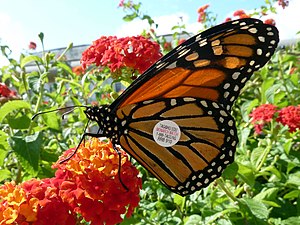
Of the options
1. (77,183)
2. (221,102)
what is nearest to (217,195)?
(221,102)

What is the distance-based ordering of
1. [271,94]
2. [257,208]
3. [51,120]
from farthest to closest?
1. [271,94]
2. [51,120]
3. [257,208]

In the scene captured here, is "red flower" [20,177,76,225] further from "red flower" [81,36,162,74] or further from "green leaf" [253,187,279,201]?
"green leaf" [253,187,279,201]

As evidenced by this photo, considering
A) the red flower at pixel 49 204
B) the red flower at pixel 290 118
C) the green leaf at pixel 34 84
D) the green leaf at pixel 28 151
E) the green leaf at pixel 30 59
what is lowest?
the red flower at pixel 49 204

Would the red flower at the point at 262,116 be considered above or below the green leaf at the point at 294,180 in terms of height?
above

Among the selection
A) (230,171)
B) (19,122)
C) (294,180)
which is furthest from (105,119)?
(294,180)

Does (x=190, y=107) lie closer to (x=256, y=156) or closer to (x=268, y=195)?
(x=268, y=195)

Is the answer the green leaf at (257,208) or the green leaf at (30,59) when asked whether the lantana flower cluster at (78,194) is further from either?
the green leaf at (30,59)

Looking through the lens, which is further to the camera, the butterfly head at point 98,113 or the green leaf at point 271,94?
the green leaf at point 271,94

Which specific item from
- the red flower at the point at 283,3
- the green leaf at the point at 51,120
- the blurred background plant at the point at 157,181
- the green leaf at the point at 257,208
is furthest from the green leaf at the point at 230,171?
the red flower at the point at 283,3
